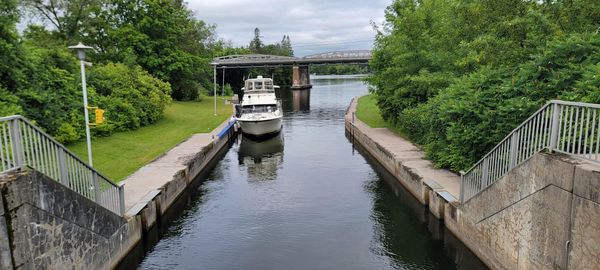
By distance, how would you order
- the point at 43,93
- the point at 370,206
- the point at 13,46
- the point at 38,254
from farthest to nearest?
the point at 43,93, the point at 13,46, the point at 370,206, the point at 38,254

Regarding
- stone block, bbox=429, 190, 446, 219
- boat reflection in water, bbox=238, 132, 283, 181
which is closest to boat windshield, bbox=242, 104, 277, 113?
boat reflection in water, bbox=238, 132, 283, 181

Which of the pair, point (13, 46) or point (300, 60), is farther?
point (300, 60)

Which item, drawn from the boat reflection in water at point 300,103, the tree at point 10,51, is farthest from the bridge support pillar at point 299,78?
the tree at point 10,51

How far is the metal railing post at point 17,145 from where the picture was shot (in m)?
6.32

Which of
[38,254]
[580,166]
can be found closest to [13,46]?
[38,254]

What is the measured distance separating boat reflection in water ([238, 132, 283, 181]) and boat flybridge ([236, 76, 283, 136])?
61cm

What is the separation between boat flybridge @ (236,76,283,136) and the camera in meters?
26.5

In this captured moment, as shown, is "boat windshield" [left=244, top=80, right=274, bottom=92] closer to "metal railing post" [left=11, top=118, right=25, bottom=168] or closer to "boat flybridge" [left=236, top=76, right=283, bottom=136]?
"boat flybridge" [left=236, top=76, right=283, bottom=136]

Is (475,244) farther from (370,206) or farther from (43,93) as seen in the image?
(43,93)

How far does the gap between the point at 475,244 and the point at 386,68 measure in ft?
56.7

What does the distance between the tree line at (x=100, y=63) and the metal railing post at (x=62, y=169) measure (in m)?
7.95

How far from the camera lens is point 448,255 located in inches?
398

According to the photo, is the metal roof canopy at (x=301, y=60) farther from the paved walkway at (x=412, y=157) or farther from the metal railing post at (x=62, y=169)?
the metal railing post at (x=62, y=169)

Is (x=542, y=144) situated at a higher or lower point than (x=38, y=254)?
higher
